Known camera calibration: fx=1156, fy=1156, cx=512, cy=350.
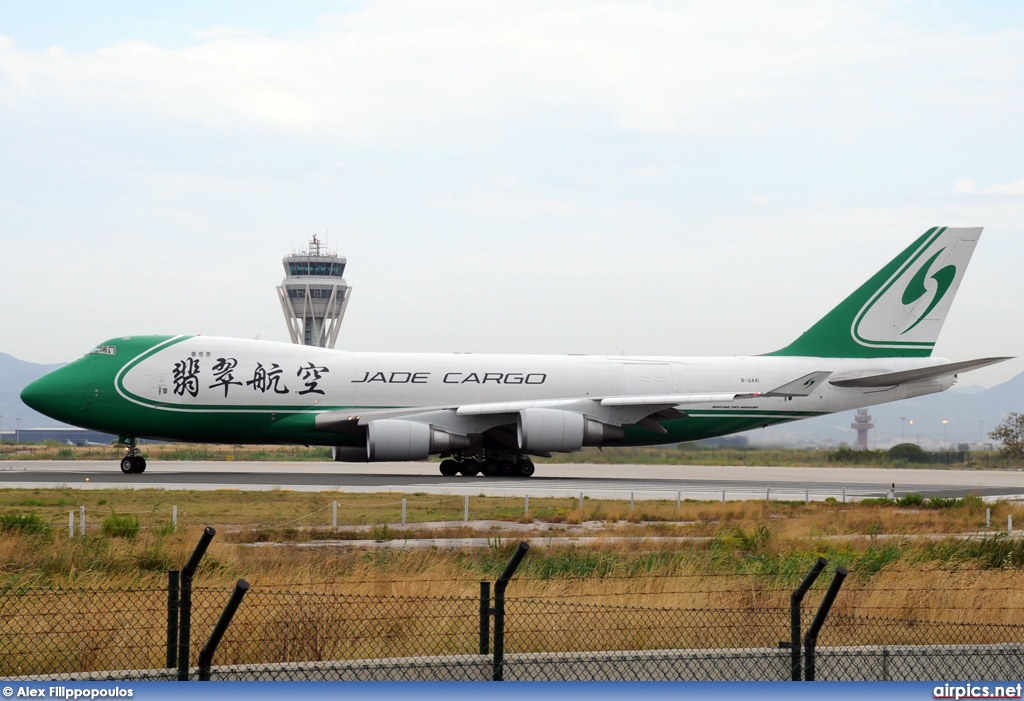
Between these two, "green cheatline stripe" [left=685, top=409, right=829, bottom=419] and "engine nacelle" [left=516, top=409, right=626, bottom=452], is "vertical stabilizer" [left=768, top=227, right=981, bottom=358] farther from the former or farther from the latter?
"engine nacelle" [left=516, top=409, right=626, bottom=452]

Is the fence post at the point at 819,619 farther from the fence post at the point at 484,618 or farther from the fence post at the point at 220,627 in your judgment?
the fence post at the point at 220,627

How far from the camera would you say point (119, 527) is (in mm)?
19859

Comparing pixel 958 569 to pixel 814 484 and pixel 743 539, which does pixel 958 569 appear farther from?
pixel 814 484

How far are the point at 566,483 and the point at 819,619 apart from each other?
29011 millimetres

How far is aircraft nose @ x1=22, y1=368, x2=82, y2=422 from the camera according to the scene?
3881 cm

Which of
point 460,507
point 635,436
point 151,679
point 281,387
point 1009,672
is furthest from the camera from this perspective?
point 635,436

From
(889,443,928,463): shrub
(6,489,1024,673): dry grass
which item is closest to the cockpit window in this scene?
(6,489,1024,673): dry grass

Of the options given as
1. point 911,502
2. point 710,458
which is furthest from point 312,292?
point 911,502

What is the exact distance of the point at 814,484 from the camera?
40.9 meters

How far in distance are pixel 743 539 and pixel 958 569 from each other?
4.31 m

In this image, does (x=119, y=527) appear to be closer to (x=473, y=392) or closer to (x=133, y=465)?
(x=133, y=465)

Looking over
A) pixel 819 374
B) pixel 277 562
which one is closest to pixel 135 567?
pixel 277 562

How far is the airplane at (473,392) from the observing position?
39.0 m

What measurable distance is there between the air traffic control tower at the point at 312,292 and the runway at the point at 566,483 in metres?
80.2
